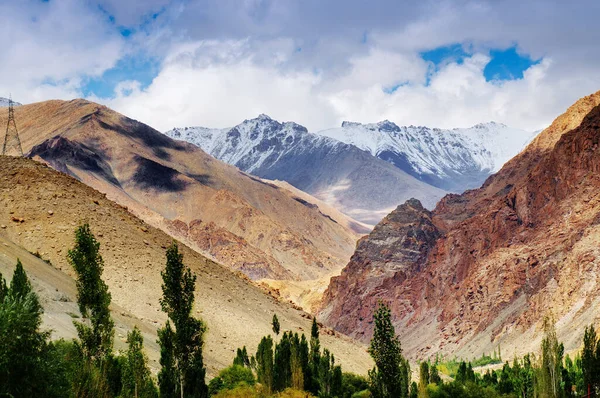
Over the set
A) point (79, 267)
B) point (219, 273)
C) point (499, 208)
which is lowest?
point (79, 267)

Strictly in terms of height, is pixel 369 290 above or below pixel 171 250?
above

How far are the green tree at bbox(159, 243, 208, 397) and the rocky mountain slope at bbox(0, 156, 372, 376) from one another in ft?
46.3

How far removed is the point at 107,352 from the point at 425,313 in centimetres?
13113

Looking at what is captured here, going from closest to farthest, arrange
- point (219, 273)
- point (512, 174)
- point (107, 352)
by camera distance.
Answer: point (107, 352)
point (219, 273)
point (512, 174)

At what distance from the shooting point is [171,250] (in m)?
38.7

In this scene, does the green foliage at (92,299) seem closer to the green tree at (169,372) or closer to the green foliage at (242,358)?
the green tree at (169,372)

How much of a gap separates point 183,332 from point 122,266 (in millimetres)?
29997

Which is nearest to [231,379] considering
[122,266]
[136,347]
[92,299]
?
[92,299]

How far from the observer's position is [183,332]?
121 ft

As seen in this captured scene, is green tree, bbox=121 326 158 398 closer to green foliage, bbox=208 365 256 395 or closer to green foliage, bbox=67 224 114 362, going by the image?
green foliage, bbox=67 224 114 362

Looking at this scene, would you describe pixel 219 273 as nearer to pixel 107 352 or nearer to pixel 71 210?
pixel 71 210

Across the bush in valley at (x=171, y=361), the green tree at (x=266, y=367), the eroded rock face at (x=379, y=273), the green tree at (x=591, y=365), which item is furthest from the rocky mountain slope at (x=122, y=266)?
the eroded rock face at (x=379, y=273)

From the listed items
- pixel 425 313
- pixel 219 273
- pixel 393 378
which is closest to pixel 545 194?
pixel 425 313

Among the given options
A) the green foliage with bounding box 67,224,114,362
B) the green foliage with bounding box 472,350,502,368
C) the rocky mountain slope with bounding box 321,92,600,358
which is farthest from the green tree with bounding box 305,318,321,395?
the green foliage with bounding box 472,350,502,368
